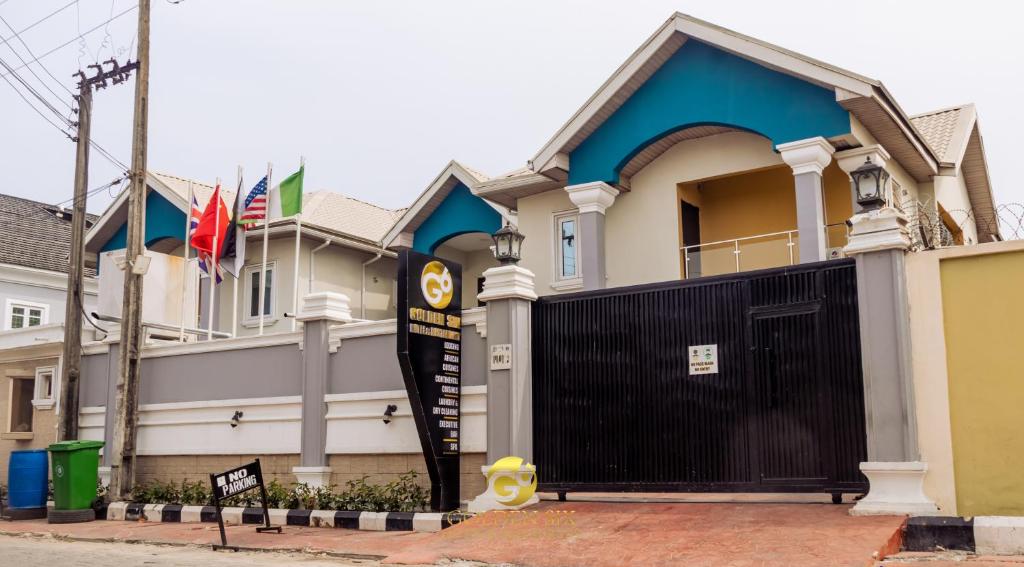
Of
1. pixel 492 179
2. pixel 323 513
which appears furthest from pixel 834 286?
pixel 492 179

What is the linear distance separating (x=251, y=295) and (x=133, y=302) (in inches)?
278

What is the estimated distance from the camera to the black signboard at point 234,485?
11.7 metres

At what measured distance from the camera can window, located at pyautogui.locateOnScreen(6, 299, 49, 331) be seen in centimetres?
3312

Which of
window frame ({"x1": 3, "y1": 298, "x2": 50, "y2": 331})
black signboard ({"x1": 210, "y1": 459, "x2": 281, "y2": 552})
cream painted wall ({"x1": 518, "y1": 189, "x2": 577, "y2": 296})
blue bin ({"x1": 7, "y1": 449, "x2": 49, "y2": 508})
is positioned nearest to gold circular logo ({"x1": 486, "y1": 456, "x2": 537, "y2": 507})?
black signboard ({"x1": 210, "y1": 459, "x2": 281, "y2": 552})

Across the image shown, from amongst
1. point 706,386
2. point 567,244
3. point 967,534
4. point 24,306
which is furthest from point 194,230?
point 24,306

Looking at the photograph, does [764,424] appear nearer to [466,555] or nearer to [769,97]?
[466,555]

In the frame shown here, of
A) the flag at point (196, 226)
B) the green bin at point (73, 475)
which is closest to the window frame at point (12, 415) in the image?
the flag at point (196, 226)

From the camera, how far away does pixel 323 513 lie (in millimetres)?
13289

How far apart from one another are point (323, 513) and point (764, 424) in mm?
6025

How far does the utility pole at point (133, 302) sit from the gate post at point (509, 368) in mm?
7267

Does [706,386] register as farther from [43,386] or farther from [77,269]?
[43,386]

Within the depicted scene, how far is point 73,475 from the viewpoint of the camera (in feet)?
51.3

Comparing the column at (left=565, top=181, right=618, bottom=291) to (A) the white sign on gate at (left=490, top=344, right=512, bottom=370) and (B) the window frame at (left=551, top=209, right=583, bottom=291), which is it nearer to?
(B) the window frame at (left=551, top=209, right=583, bottom=291)

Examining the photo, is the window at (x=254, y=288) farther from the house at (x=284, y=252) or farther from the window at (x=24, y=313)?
the window at (x=24, y=313)
